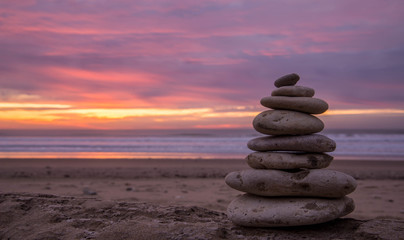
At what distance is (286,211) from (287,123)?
1.19 m

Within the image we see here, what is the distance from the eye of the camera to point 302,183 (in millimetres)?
4812

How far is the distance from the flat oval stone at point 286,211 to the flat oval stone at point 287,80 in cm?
173

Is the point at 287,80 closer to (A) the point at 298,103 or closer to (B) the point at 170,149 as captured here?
(A) the point at 298,103

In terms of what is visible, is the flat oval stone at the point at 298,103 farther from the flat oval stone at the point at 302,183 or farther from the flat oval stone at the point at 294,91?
the flat oval stone at the point at 302,183

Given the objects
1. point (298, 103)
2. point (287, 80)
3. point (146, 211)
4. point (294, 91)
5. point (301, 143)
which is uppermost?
point (287, 80)

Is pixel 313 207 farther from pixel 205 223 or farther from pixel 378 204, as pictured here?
pixel 378 204

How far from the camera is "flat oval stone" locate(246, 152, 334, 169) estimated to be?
4.98 m

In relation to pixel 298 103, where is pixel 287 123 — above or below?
below

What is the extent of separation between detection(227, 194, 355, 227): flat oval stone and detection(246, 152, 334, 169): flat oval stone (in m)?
0.46

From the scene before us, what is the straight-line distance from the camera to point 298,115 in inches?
203

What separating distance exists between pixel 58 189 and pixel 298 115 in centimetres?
833

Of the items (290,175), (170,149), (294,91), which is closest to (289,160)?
(290,175)

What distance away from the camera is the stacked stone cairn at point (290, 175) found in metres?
4.79

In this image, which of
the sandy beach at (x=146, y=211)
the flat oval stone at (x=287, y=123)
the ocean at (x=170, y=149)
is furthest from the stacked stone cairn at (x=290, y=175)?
the ocean at (x=170, y=149)
